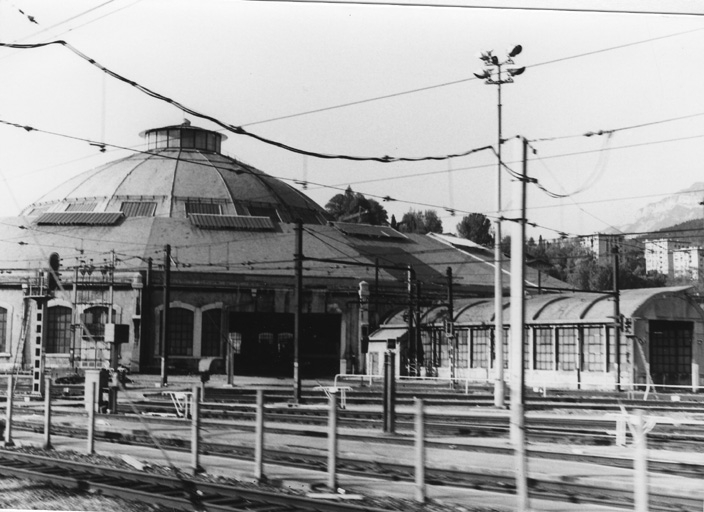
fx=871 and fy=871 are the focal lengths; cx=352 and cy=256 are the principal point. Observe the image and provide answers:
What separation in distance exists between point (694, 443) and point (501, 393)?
9458 millimetres

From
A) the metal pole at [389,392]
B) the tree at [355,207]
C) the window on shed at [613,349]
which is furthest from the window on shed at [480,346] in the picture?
the tree at [355,207]

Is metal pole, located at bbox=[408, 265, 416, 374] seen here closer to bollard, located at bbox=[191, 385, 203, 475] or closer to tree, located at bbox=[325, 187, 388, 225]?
bollard, located at bbox=[191, 385, 203, 475]

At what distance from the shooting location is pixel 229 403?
30.4m

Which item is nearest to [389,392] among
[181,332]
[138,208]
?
[181,332]

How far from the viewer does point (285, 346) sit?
56.7m

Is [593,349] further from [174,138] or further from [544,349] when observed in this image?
[174,138]

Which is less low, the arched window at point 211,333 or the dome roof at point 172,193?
the dome roof at point 172,193

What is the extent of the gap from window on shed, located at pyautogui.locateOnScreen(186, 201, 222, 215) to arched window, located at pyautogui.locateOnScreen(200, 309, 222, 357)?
11.7 metres

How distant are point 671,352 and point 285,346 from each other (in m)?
24.9

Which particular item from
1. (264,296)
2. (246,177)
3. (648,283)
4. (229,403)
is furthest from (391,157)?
(648,283)

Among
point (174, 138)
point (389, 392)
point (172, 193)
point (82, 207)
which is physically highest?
point (174, 138)

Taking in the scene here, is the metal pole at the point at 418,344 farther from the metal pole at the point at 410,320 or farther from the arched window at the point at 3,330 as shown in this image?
the arched window at the point at 3,330

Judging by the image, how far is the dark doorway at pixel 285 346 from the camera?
55844mm

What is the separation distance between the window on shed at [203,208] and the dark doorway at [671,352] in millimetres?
33429
